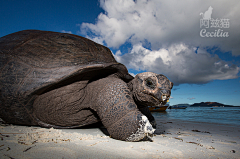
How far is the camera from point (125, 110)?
226 cm

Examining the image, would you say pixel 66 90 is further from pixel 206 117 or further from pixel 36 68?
pixel 206 117

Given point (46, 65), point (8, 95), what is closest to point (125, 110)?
point (46, 65)

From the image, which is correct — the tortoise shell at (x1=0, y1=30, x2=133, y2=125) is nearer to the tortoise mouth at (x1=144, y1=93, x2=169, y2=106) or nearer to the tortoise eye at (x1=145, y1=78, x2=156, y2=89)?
the tortoise eye at (x1=145, y1=78, x2=156, y2=89)

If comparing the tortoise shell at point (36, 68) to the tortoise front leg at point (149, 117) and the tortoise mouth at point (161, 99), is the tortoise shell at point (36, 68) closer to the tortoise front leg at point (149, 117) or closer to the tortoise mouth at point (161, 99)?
the tortoise mouth at point (161, 99)

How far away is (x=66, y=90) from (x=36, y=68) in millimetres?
749

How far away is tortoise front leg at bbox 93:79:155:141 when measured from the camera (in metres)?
2.12

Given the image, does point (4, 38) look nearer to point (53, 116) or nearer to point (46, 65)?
point (46, 65)

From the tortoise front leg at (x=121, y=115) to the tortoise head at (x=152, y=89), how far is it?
39 centimetres

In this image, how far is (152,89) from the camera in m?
2.54

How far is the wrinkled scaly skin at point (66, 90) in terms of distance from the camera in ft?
7.55

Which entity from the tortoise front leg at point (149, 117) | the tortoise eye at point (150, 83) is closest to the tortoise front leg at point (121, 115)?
the tortoise eye at point (150, 83)

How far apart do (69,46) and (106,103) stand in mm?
1678

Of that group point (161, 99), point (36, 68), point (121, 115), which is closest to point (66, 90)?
point (36, 68)

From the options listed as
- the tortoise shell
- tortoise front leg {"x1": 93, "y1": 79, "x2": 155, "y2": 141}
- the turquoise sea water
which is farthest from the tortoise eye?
the turquoise sea water
